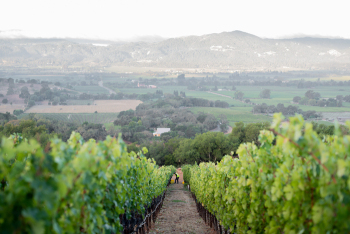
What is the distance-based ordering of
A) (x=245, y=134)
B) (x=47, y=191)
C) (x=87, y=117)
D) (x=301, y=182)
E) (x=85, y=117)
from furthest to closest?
(x=87, y=117), (x=85, y=117), (x=245, y=134), (x=301, y=182), (x=47, y=191)

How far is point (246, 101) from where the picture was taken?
12525 centimetres

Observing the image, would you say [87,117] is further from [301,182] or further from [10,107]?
[301,182]

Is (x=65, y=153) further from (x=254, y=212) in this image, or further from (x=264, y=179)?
(x=254, y=212)

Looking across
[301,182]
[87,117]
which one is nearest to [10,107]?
[87,117]

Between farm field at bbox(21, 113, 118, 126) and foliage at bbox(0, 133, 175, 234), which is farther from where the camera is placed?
farm field at bbox(21, 113, 118, 126)

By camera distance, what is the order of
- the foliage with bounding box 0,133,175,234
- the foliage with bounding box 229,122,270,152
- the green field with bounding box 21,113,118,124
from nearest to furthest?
the foliage with bounding box 0,133,175,234 → the foliage with bounding box 229,122,270,152 → the green field with bounding box 21,113,118,124

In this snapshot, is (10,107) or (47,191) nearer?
(47,191)

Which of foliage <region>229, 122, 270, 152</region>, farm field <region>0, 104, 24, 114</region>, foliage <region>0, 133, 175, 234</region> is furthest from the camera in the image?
farm field <region>0, 104, 24, 114</region>

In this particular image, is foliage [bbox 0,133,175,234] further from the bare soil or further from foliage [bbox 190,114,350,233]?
the bare soil

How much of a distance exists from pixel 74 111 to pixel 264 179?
95.7 meters

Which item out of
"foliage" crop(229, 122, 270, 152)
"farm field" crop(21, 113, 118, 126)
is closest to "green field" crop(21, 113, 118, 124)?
"farm field" crop(21, 113, 118, 126)

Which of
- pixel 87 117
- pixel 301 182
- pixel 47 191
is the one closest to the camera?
pixel 47 191

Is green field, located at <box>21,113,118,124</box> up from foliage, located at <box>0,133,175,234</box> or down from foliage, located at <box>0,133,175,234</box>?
down

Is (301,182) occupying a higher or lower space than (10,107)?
higher
